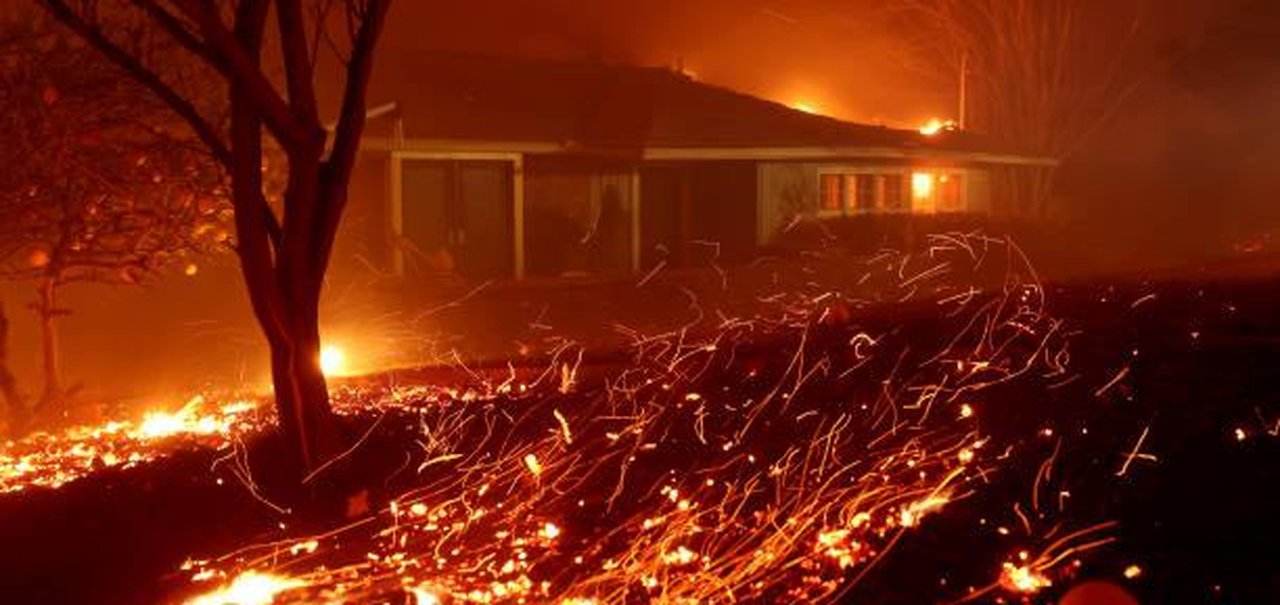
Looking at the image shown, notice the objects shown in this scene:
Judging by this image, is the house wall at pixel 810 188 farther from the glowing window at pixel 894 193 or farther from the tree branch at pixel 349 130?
the tree branch at pixel 349 130

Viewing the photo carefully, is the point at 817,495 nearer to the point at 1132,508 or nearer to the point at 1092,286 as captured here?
the point at 1132,508

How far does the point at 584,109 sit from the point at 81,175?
16530 millimetres

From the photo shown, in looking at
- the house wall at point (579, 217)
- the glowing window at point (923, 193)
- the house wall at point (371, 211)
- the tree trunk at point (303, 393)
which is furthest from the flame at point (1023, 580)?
the glowing window at point (923, 193)

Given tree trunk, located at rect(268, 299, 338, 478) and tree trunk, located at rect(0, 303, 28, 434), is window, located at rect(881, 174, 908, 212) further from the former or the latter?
tree trunk, located at rect(268, 299, 338, 478)

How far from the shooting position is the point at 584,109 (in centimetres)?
2678

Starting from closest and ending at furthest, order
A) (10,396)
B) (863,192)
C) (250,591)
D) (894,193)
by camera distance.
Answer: (250,591)
(10,396)
(863,192)
(894,193)

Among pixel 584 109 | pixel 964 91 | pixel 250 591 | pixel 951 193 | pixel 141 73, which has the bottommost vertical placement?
pixel 250 591

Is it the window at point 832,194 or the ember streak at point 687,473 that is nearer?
the ember streak at point 687,473

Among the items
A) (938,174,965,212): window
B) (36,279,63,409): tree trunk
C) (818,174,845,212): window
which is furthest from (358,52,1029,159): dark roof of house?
(36,279,63,409): tree trunk

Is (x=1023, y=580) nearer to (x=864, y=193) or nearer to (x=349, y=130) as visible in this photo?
(x=349, y=130)

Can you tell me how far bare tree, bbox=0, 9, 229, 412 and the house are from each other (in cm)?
893

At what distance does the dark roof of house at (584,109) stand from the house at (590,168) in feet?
0.19

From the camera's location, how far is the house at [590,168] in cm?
2250

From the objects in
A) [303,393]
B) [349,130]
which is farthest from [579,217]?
[303,393]
